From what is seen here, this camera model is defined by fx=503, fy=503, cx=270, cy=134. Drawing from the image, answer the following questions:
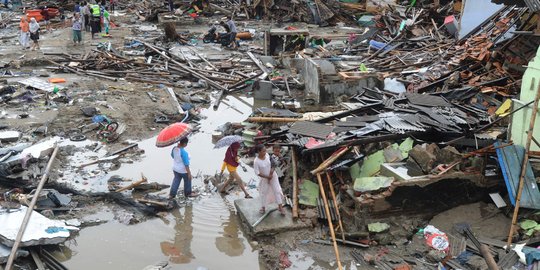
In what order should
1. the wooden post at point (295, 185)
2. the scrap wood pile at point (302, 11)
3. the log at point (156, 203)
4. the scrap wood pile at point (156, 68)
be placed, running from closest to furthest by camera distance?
the wooden post at point (295, 185) → the log at point (156, 203) → the scrap wood pile at point (156, 68) → the scrap wood pile at point (302, 11)

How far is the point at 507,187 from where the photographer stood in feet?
25.6

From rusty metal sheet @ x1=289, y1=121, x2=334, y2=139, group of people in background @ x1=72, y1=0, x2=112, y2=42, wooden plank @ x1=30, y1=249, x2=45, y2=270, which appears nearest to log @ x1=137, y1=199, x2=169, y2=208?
wooden plank @ x1=30, y1=249, x2=45, y2=270


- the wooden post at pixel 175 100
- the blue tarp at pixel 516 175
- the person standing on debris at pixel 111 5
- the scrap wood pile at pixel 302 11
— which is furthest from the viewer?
the person standing on debris at pixel 111 5

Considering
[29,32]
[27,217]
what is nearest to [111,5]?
[29,32]

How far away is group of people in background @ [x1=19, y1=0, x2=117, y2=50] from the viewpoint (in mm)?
21506

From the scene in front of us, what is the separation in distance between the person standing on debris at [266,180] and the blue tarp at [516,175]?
11.9 ft

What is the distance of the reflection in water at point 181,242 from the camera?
789cm

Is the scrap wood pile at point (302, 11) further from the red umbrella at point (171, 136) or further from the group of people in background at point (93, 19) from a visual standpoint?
the red umbrella at point (171, 136)

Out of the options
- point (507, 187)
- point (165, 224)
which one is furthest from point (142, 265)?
point (507, 187)

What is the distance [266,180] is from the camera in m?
8.47

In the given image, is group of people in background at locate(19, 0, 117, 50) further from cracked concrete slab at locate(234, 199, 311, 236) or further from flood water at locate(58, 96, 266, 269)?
cracked concrete slab at locate(234, 199, 311, 236)

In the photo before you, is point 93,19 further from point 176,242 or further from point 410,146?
point 410,146

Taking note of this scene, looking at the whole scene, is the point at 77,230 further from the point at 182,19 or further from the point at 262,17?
the point at 262,17

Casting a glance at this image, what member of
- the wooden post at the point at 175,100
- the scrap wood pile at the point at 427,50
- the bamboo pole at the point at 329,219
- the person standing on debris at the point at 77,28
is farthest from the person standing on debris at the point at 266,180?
the person standing on debris at the point at 77,28
